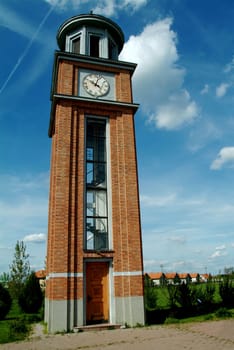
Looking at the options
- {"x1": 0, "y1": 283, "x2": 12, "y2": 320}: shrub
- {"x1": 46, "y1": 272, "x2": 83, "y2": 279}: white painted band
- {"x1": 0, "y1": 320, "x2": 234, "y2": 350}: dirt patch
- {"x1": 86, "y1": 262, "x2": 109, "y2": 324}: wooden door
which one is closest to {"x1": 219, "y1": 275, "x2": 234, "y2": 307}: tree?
{"x1": 0, "y1": 320, "x2": 234, "y2": 350}: dirt patch

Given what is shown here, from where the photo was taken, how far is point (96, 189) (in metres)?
12.4

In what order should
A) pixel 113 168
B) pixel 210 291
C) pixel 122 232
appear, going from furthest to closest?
pixel 210 291, pixel 113 168, pixel 122 232

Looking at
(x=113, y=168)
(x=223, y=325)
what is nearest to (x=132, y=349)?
(x=223, y=325)

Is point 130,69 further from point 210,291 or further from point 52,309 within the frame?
point 210,291

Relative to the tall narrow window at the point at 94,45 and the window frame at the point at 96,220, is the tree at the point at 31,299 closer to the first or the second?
the window frame at the point at 96,220

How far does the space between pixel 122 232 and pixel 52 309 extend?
12.2 feet

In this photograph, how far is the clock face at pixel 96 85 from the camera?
13.6 meters

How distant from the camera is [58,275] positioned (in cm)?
1045

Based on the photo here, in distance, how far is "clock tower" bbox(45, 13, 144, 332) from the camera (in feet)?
35.2

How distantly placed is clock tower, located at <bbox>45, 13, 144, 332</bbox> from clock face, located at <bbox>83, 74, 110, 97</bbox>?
0.16ft

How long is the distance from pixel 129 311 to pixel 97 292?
4.47 ft

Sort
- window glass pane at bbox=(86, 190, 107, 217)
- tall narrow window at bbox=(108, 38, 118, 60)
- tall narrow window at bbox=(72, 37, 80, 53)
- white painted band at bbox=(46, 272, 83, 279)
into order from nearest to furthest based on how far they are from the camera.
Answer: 1. white painted band at bbox=(46, 272, 83, 279)
2. window glass pane at bbox=(86, 190, 107, 217)
3. tall narrow window at bbox=(72, 37, 80, 53)
4. tall narrow window at bbox=(108, 38, 118, 60)

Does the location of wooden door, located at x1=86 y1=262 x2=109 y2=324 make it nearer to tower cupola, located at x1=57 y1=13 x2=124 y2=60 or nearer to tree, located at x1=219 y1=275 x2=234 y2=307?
tree, located at x1=219 y1=275 x2=234 y2=307

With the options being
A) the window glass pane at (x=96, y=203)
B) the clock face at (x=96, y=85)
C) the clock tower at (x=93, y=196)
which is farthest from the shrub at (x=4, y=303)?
the clock face at (x=96, y=85)
